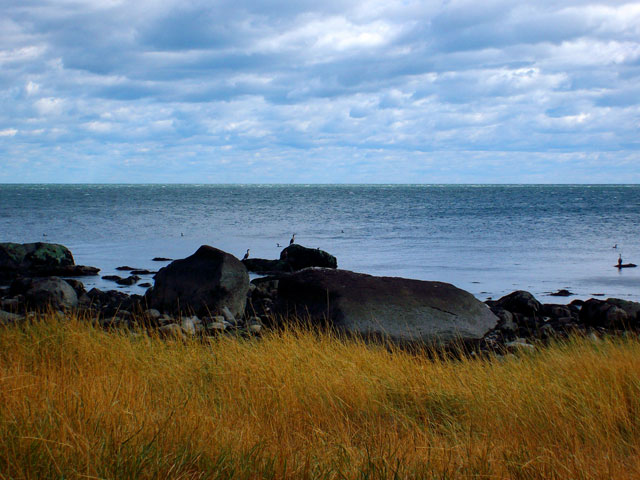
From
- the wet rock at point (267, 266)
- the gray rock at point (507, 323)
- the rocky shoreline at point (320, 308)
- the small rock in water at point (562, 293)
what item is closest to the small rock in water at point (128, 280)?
the rocky shoreline at point (320, 308)

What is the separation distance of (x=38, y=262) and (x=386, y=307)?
1476cm

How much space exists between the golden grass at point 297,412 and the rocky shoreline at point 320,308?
155cm

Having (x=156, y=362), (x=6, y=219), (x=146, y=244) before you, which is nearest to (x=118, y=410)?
(x=156, y=362)

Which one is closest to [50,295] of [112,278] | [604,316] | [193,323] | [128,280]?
[193,323]

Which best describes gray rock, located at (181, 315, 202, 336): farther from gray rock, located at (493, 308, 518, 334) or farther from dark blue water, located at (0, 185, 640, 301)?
dark blue water, located at (0, 185, 640, 301)

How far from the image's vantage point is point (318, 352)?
6371 mm

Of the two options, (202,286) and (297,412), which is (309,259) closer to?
(202,286)

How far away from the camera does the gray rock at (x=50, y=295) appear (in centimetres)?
1228

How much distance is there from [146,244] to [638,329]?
22.0m

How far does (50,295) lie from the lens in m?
12.4

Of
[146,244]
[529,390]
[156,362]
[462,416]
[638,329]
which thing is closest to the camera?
[462,416]

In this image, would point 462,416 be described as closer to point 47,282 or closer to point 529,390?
point 529,390

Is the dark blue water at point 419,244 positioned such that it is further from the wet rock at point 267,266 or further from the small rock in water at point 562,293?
the wet rock at point 267,266

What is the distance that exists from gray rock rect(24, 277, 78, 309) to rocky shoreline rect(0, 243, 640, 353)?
0.02 metres
